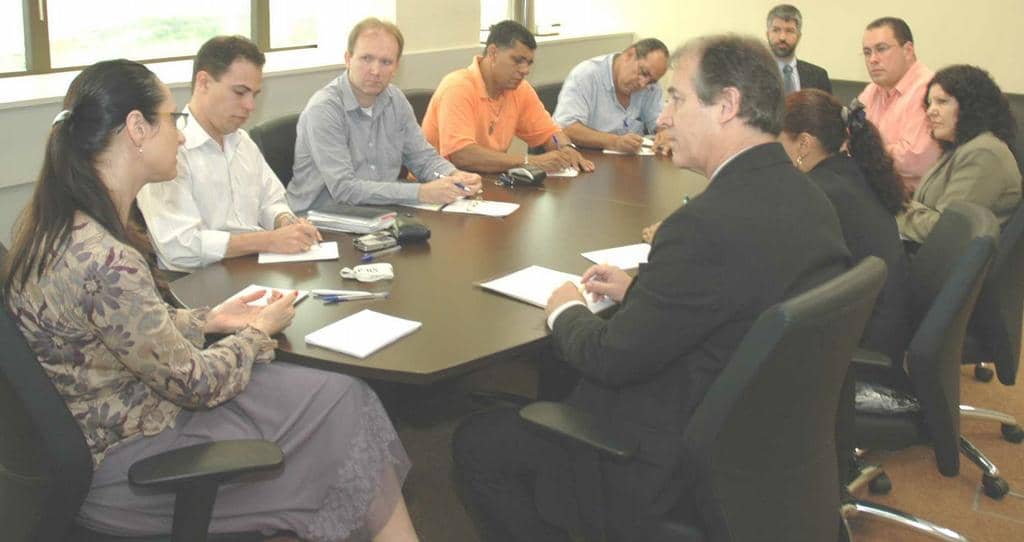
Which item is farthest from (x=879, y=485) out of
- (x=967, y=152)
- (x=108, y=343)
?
(x=108, y=343)

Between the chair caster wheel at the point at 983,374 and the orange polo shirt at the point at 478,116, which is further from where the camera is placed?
the orange polo shirt at the point at 478,116

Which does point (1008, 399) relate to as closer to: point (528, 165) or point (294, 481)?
point (528, 165)

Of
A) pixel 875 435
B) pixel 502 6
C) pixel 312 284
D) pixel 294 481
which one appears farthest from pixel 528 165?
pixel 502 6

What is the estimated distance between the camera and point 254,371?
1.94 meters

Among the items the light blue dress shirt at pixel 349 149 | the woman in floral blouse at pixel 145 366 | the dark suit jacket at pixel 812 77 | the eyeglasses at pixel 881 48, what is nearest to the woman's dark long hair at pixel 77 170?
the woman in floral blouse at pixel 145 366

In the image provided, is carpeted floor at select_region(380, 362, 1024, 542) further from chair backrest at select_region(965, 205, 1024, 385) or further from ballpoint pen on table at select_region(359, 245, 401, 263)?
ballpoint pen on table at select_region(359, 245, 401, 263)

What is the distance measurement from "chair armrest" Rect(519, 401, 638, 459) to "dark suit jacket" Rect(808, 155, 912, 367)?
107 centimetres

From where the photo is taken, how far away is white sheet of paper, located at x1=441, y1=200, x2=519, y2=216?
3057 mm

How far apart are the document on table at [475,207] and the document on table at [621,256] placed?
1.63 feet

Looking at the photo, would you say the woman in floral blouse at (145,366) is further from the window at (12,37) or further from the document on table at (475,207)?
the window at (12,37)

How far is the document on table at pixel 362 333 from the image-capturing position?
191 cm

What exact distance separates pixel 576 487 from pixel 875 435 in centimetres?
95

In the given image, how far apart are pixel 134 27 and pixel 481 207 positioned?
2.14m

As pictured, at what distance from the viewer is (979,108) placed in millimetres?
3402
